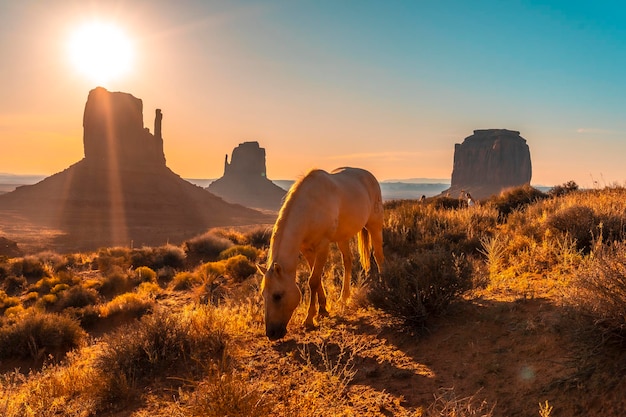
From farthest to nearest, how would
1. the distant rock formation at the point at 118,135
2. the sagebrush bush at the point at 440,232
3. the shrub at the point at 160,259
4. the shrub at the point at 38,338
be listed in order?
the distant rock formation at the point at 118,135 < the shrub at the point at 160,259 < the sagebrush bush at the point at 440,232 < the shrub at the point at 38,338

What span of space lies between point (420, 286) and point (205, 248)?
61.1 feet

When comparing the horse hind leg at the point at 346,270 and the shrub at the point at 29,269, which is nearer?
the horse hind leg at the point at 346,270

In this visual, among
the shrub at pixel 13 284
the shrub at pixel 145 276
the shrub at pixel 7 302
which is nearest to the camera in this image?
the shrub at pixel 7 302

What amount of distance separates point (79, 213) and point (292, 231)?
7894 cm

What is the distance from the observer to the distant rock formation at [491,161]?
16700 centimetres

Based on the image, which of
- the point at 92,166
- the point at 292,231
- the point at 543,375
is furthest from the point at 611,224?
the point at 92,166

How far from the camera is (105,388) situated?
4297mm

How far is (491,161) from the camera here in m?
169

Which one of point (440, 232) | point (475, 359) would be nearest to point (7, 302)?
point (440, 232)

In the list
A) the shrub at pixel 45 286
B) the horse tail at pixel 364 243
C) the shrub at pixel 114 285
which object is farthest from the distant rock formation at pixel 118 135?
the horse tail at pixel 364 243

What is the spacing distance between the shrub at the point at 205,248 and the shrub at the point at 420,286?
636 inches

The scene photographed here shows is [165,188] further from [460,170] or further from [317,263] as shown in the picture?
[460,170]

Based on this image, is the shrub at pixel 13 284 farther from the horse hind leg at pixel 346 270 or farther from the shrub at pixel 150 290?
the horse hind leg at pixel 346 270

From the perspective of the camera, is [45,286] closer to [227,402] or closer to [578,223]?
[227,402]
